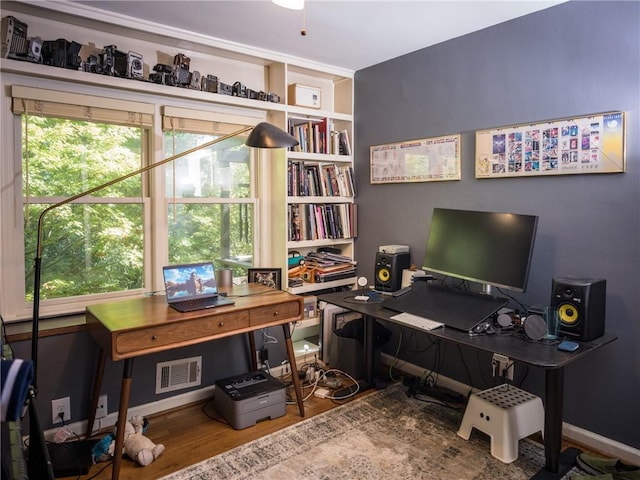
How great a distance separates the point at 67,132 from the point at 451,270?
7.91 feet

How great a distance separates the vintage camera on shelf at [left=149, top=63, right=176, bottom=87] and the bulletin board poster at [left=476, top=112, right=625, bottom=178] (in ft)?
6.45

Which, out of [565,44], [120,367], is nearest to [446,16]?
[565,44]

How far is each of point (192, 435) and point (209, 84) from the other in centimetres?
220

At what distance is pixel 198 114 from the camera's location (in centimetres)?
299

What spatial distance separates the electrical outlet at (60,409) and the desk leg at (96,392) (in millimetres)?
111

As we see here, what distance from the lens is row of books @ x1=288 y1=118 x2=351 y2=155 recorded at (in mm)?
3418

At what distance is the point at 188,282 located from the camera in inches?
95.9

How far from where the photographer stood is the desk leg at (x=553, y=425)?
78.7 inches

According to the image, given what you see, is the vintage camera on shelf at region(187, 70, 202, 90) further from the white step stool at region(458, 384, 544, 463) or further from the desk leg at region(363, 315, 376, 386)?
the white step stool at region(458, 384, 544, 463)

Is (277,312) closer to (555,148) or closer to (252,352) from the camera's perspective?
(252,352)

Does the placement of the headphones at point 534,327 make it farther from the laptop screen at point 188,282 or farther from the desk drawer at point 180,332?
the laptop screen at point 188,282

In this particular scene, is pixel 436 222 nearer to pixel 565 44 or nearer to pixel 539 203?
pixel 539 203

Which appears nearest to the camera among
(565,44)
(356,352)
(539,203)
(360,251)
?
(565,44)

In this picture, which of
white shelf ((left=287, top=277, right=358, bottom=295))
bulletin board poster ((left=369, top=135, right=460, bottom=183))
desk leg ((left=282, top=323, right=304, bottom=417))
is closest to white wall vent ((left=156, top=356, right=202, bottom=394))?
desk leg ((left=282, top=323, right=304, bottom=417))
